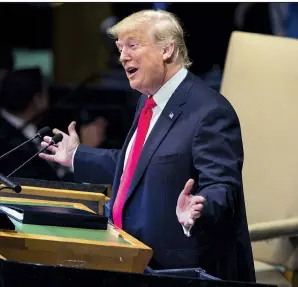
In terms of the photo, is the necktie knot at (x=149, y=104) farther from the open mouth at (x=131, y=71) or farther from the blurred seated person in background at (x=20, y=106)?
the blurred seated person in background at (x=20, y=106)

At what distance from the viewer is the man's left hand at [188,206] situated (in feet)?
8.20

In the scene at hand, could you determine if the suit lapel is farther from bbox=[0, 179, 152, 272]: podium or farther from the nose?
bbox=[0, 179, 152, 272]: podium

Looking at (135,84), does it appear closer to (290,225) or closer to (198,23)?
(290,225)

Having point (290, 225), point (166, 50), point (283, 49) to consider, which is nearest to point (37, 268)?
point (166, 50)

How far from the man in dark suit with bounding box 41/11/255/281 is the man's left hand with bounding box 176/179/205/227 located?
5.3 inches

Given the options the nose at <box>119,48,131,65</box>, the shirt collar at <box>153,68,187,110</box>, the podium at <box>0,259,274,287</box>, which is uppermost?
the nose at <box>119,48,131,65</box>

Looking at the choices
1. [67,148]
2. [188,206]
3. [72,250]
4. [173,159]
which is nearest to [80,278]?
[72,250]

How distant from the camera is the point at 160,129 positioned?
9.42ft

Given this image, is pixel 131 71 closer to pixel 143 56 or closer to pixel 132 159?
pixel 143 56

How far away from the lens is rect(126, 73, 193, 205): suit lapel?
9.34 ft

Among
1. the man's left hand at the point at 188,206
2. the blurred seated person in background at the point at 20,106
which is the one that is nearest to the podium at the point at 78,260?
the man's left hand at the point at 188,206

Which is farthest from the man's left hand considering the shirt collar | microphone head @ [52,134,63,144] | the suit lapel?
microphone head @ [52,134,63,144]

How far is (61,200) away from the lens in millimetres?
2951

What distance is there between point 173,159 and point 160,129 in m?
0.12
